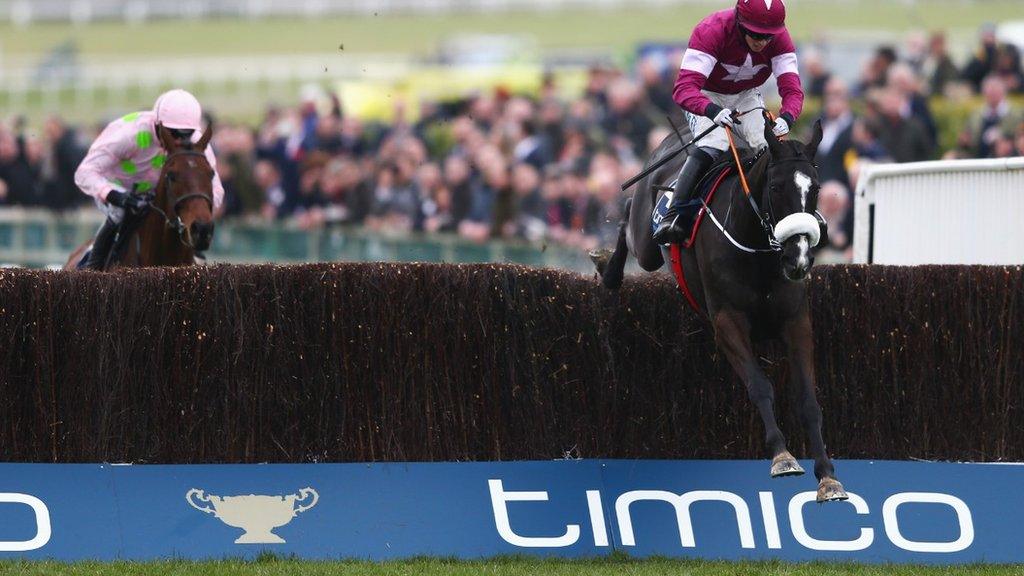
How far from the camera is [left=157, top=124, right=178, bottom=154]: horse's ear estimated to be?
10539 mm

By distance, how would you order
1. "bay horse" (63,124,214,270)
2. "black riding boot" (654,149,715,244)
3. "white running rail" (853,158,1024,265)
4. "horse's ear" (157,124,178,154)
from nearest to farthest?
"black riding boot" (654,149,715,244)
"white running rail" (853,158,1024,265)
"bay horse" (63,124,214,270)
"horse's ear" (157,124,178,154)

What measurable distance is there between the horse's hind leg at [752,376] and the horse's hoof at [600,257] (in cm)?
151

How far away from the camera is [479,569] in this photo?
7.89 metres

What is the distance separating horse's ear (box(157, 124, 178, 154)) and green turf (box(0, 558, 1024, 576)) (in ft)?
10.7

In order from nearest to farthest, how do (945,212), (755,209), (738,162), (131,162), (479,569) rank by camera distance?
1. (479,569)
2. (755,209)
3. (738,162)
4. (945,212)
5. (131,162)

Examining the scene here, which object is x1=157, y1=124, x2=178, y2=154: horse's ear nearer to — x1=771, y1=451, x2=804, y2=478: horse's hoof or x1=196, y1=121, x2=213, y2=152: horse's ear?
x1=196, y1=121, x2=213, y2=152: horse's ear

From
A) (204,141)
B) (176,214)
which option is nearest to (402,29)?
(204,141)

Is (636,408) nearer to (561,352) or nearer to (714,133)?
(561,352)

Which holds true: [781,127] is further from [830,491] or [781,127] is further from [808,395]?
[830,491]

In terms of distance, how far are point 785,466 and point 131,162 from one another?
5104 millimetres

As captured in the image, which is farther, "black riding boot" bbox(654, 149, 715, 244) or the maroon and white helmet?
"black riding boot" bbox(654, 149, 715, 244)

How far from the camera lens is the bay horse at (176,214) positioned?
10266 mm

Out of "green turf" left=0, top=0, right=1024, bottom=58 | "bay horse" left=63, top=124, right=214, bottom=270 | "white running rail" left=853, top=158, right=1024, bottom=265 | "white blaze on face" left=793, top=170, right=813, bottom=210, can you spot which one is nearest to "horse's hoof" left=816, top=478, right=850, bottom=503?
"white blaze on face" left=793, top=170, right=813, bottom=210

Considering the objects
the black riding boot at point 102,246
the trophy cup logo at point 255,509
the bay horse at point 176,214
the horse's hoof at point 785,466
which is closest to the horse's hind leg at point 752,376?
the horse's hoof at point 785,466
